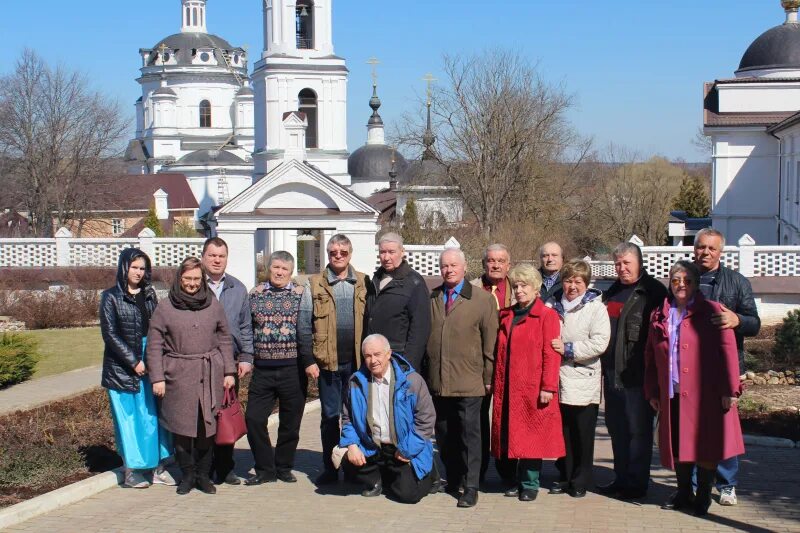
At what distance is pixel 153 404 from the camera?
8.18 metres

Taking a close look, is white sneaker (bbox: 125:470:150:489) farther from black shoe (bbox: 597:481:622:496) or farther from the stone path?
the stone path

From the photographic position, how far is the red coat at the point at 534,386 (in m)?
7.65

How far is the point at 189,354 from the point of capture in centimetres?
796

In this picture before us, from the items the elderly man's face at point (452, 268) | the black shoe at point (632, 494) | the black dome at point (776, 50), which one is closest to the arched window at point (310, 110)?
the black dome at point (776, 50)

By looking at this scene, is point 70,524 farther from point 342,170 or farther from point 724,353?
point 342,170

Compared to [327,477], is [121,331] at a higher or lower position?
higher

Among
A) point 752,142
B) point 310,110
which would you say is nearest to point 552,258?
point 752,142

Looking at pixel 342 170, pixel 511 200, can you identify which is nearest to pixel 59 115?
pixel 342 170

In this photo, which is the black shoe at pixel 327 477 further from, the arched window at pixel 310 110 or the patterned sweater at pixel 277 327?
the arched window at pixel 310 110

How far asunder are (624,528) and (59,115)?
176ft

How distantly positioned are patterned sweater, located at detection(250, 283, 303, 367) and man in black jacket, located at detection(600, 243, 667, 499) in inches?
93.9

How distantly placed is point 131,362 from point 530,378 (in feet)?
9.52

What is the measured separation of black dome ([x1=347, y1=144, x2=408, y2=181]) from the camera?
72.8 m

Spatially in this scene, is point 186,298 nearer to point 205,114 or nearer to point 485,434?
point 485,434
